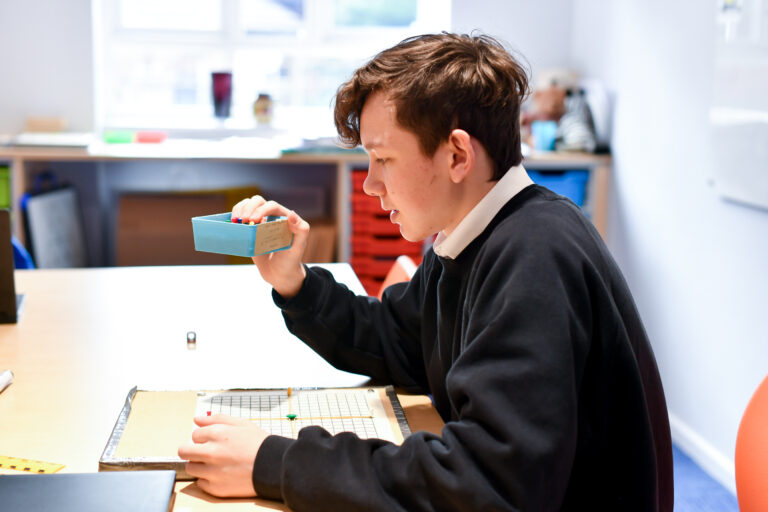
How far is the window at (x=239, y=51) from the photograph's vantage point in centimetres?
362

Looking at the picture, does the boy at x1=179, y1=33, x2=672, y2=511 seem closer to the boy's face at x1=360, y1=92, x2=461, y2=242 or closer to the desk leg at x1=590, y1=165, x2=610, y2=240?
the boy's face at x1=360, y1=92, x2=461, y2=242

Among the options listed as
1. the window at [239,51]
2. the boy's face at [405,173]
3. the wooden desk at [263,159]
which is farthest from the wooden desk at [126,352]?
the window at [239,51]

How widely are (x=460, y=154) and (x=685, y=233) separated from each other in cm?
182

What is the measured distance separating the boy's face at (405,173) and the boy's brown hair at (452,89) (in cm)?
1

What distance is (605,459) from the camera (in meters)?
0.85

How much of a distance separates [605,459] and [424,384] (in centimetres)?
34

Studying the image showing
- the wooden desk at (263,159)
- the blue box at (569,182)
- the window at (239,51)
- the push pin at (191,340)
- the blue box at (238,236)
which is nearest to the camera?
the blue box at (238,236)

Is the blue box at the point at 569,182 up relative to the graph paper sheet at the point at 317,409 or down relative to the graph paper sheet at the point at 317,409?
up

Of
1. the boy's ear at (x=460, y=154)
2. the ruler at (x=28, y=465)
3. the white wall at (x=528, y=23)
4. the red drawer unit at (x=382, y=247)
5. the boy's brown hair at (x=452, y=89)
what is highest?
the white wall at (x=528, y=23)

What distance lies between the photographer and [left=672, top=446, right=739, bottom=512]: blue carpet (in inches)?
85.7

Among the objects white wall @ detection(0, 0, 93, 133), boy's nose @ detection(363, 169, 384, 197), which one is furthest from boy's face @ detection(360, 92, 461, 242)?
white wall @ detection(0, 0, 93, 133)

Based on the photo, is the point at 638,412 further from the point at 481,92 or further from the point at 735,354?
the point at 735,354

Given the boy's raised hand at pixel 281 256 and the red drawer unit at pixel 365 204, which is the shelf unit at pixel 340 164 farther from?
the boy's raised hand at pixel 281 256

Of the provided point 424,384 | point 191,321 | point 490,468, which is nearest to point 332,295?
point 424,384
